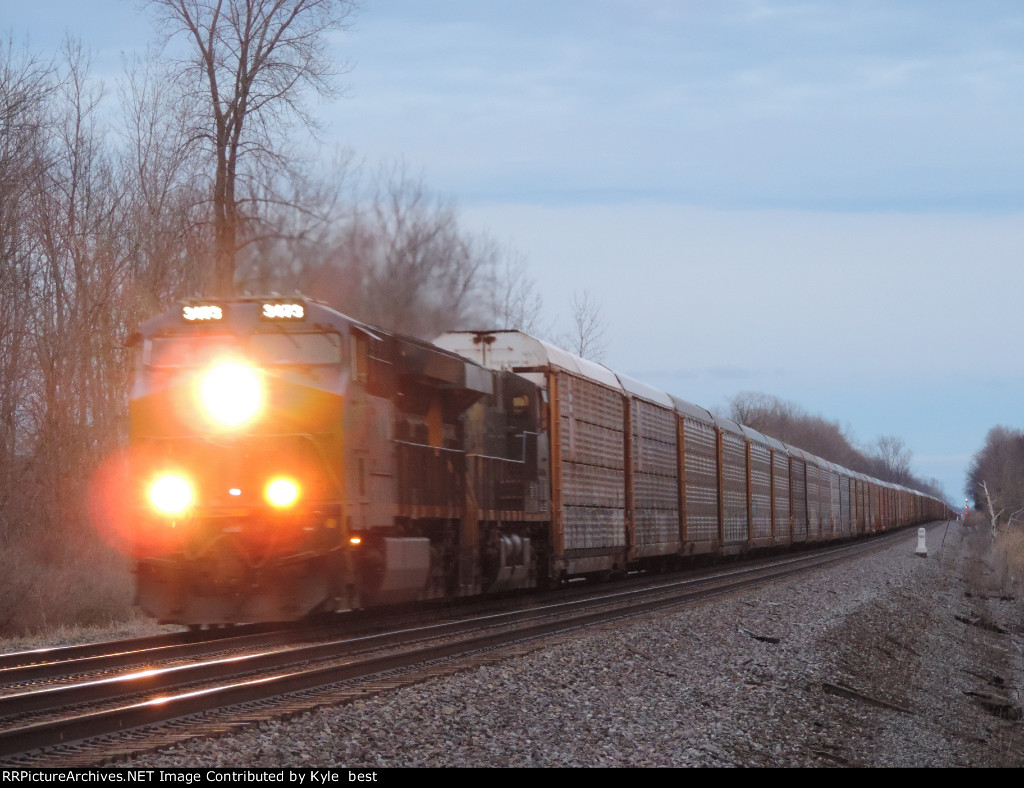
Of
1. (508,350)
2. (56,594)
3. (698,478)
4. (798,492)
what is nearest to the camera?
(56,594)

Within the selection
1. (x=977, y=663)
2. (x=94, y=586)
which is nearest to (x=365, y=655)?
(x=94, y=586)

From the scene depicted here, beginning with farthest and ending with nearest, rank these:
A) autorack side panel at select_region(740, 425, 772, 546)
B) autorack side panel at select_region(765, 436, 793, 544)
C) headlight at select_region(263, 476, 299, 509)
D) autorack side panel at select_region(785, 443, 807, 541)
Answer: autorack side panel at select_region(785, 443, 807, 541)
autorack side panel at select_region(765, 436, 793, 544)
autorack side panel at select_region(740, 425, 772, 546)
headlight at select_region(263, 476, 299, 509)

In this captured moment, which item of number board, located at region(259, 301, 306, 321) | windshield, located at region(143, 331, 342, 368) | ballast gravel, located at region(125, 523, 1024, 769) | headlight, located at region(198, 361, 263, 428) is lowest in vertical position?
ballast gravel, located at region(125, 523, 1024, 769)

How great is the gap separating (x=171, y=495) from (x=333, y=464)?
5.42 ft

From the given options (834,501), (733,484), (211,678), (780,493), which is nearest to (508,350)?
(211,678)

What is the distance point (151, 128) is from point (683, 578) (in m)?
15.3

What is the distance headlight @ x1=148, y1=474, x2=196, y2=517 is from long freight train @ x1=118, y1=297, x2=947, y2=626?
1 centimetres

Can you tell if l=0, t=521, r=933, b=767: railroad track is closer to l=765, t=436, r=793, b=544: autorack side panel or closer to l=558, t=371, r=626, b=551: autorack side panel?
l=558, t=371, r=626, b=551: autorack side panel

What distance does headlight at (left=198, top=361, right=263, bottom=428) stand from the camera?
10.9 meters

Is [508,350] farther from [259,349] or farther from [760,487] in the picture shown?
[760,487]

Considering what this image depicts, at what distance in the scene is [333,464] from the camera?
10.7m

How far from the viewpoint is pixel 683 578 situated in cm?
2236

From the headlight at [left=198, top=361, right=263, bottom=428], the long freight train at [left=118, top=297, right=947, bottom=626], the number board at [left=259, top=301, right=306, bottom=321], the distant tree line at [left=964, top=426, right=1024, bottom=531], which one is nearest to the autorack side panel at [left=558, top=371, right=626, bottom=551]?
the long freight train at [left=118, top=297, right=947, bottom=626]

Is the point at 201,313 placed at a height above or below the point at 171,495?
above
